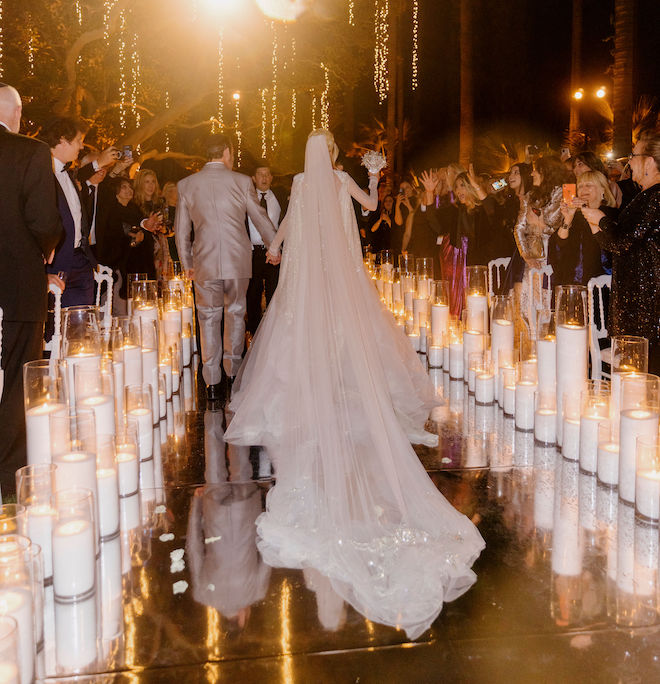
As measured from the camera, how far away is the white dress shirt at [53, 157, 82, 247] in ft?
15.6

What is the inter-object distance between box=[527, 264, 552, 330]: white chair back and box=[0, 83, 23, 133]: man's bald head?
3.57 m

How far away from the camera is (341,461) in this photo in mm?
2756

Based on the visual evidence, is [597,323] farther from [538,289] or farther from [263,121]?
[263,121]

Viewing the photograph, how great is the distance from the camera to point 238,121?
16.9 meters

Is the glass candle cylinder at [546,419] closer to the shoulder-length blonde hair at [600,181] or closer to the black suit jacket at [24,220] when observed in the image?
the shoulder-length blonde hair at [600,181]

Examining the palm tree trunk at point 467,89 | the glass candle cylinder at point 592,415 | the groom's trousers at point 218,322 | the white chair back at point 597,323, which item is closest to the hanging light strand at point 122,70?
the palm tree trunk at point 467,89

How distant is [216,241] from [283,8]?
8.53 metres

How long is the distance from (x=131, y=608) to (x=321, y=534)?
68 centimetres

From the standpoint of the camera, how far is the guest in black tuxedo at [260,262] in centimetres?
702

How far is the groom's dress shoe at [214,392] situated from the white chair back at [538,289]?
227cm

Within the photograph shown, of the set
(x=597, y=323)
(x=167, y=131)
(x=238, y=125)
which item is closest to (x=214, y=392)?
(x=597, y=323)

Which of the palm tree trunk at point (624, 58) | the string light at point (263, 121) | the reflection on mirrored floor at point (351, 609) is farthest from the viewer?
the string light at point (263, 121)

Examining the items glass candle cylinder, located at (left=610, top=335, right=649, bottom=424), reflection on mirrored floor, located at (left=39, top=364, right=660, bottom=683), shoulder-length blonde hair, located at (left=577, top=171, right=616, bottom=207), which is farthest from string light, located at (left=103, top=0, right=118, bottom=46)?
glass candle cylinder, located at (left=610, top=335, right=649, bottom=424)

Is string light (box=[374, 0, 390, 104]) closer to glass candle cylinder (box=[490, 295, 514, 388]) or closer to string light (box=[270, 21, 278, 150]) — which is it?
string light (box=[270, 21, 278, 150])
